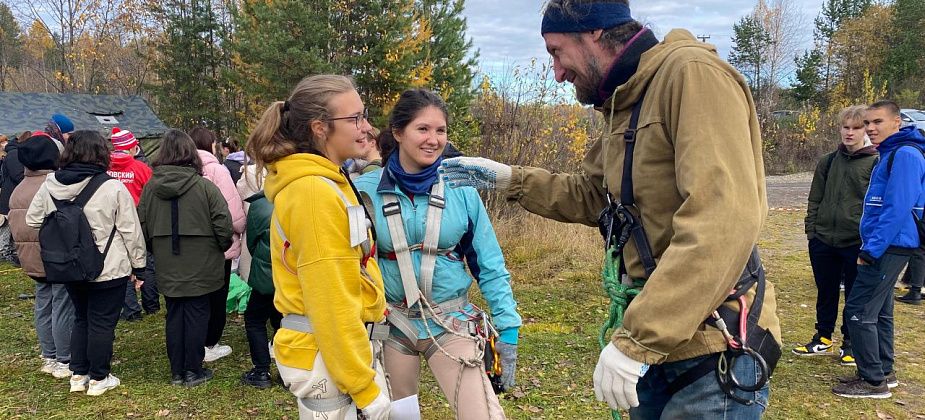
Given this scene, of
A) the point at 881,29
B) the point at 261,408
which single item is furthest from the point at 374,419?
the point at 881,29

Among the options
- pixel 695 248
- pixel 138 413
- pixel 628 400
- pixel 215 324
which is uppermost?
pixel 695 248

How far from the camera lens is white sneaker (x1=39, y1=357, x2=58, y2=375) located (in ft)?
15.6

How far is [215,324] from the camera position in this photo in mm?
5184

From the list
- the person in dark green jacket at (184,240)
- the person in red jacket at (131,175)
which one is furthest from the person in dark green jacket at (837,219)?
the person in red jacket at (131,175)

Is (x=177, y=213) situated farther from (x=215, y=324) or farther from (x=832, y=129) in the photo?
(x=832, y=129)

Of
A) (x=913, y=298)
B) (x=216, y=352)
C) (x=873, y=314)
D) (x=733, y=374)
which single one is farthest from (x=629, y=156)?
(x=913, y=298)

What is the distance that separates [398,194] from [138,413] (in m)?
2.87

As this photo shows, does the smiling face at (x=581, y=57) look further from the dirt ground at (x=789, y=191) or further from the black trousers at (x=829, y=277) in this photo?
the dirt ground at (x=789, y=191)

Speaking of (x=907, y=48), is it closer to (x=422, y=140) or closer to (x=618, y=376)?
(x=422, y=140)

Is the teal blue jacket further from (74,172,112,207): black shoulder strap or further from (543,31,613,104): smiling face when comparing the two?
(74,172,112,207): black shoulder strap

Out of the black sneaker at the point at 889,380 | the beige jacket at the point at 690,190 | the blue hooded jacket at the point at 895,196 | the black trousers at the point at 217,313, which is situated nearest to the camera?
the beige jacket at the point at 690,190

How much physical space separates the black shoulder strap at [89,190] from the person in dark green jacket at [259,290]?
1.02m

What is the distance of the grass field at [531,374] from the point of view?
4133 mm

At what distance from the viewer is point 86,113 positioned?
14.6 metres
